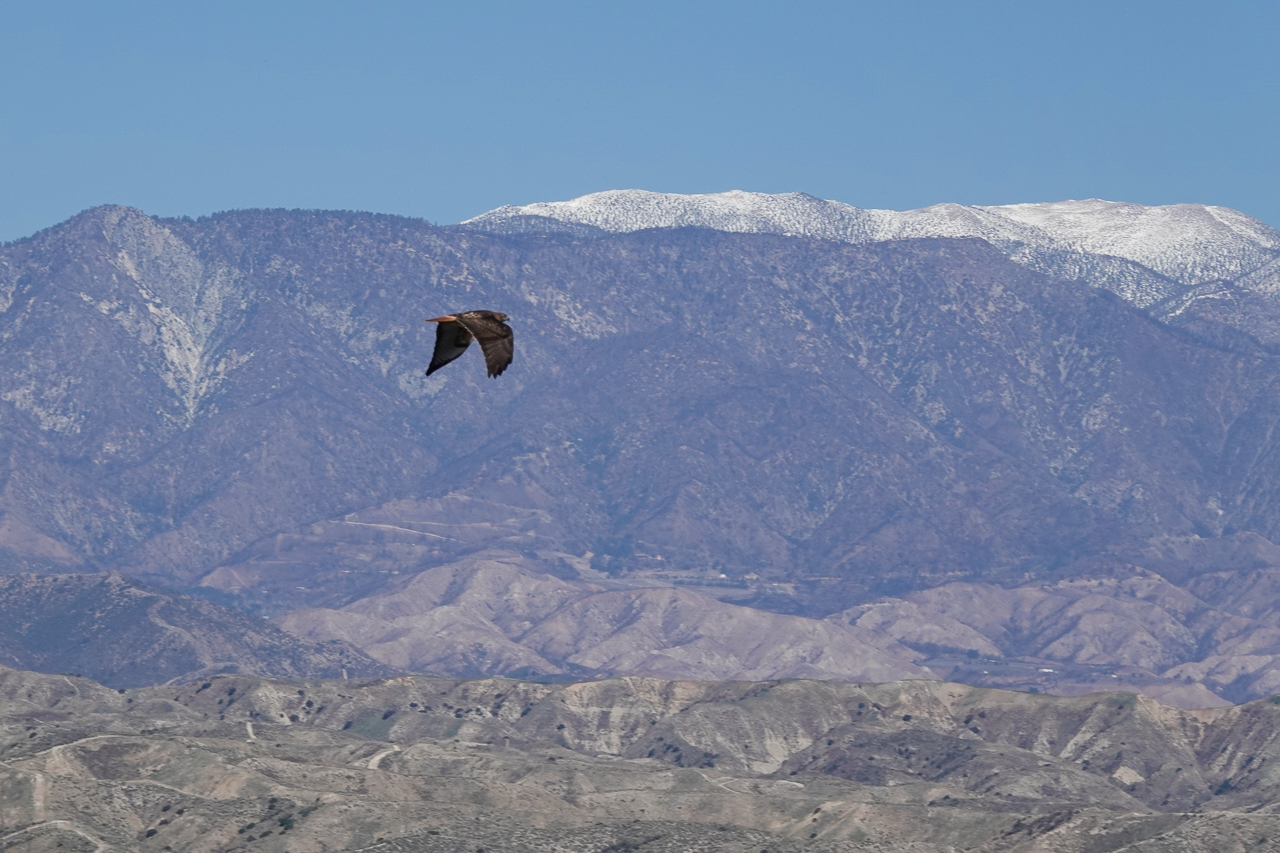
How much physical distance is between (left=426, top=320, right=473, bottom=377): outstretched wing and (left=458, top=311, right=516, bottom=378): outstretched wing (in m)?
0.28

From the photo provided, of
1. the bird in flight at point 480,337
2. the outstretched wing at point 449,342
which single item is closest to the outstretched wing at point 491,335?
the bird in flight at point 480,337

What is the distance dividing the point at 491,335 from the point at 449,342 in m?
1.70

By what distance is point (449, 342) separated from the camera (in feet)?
220

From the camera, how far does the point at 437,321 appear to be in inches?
2621

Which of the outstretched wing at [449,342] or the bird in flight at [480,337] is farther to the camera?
the outstretched wing at [449,342]

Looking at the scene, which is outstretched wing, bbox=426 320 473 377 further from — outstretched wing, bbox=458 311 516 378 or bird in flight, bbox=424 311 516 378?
outstretched wing, bbox=458 311 516 378

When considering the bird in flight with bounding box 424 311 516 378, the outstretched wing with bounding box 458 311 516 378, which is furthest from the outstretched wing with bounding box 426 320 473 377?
the outstretched wing with bounding box 458 311 516 378

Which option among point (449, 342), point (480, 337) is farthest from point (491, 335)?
point (449, 342)

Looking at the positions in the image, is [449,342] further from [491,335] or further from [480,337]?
[491,335]

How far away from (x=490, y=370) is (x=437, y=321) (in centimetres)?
204

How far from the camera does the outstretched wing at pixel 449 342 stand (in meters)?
66.6

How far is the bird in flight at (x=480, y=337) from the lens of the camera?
216 ft

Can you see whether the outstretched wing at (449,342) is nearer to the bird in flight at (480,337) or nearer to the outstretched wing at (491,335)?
the bird in flight at (480,337)

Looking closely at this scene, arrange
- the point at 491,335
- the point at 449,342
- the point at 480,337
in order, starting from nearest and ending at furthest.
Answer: the point at 491,335 → the point at 480,337 → the point at 449,342
